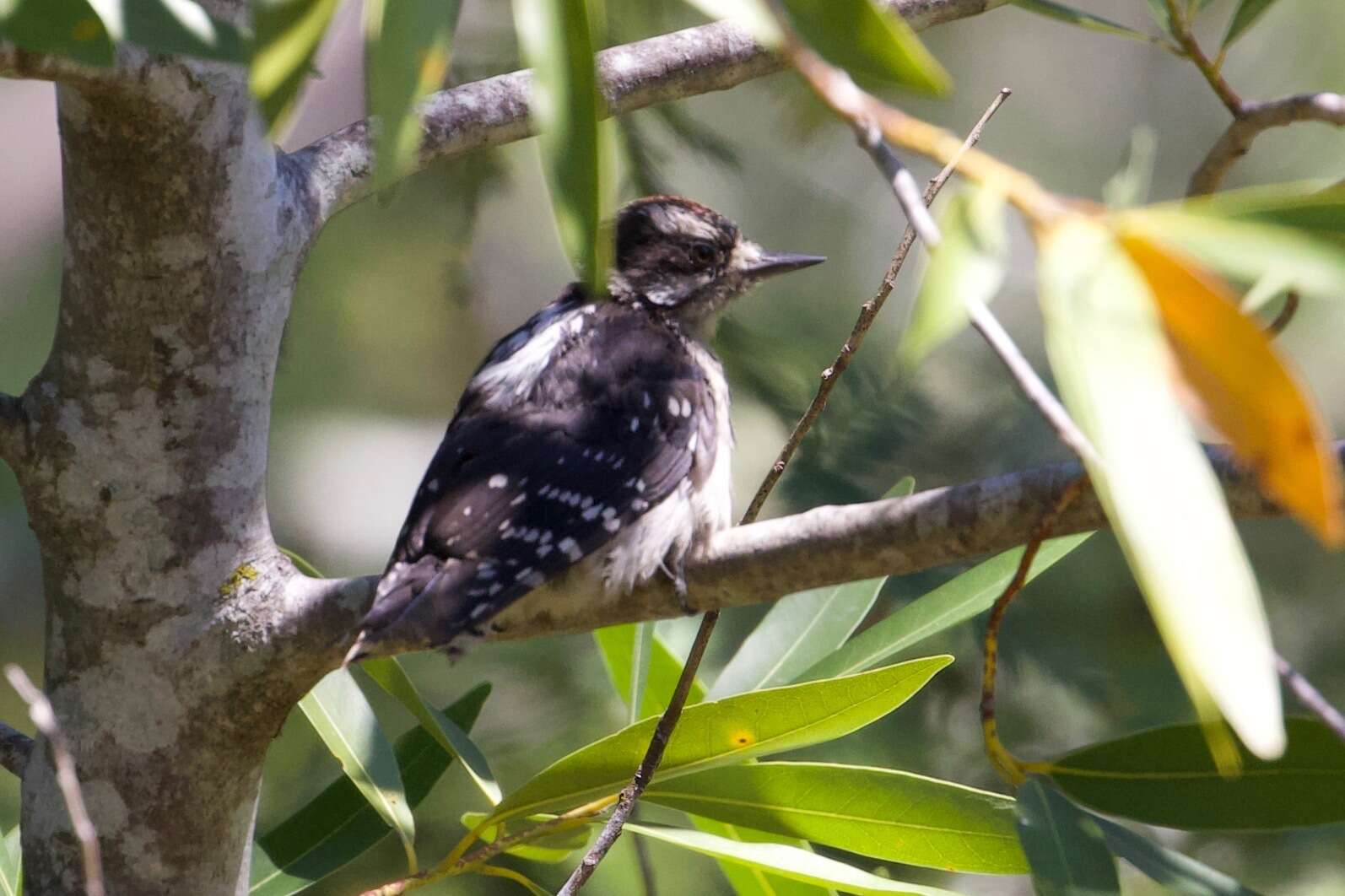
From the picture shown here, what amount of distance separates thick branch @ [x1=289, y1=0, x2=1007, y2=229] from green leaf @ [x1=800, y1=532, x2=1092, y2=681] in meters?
0.77

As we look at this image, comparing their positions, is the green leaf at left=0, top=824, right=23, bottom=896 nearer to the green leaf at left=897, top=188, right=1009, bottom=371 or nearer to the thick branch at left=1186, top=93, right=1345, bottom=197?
the green leaf at left=897, top=188, right=1009, bottom=371

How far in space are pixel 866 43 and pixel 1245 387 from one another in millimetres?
302

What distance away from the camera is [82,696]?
1.50 m

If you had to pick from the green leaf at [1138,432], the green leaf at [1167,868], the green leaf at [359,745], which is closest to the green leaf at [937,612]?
the green leaf at [1167,868]

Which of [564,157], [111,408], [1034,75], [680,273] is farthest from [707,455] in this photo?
[1034,75]

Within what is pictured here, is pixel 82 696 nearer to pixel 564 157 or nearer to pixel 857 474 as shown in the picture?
pixel 564 157

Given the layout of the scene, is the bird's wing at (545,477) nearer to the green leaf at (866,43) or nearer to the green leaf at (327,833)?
the green leaf at (327,833)

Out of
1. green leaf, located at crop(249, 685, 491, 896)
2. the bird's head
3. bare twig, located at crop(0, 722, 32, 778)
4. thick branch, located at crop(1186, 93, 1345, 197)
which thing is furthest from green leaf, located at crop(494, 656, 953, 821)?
the bird's head

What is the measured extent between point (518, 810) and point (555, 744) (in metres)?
0.94

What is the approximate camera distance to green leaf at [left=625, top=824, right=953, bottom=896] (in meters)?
1.49

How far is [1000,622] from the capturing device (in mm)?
1279

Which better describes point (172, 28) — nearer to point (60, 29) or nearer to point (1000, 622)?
point (60, 29)

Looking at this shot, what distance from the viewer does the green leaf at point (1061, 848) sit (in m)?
1.29

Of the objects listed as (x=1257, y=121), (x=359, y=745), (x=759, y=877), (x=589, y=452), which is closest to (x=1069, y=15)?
(x=1257, y=121)
